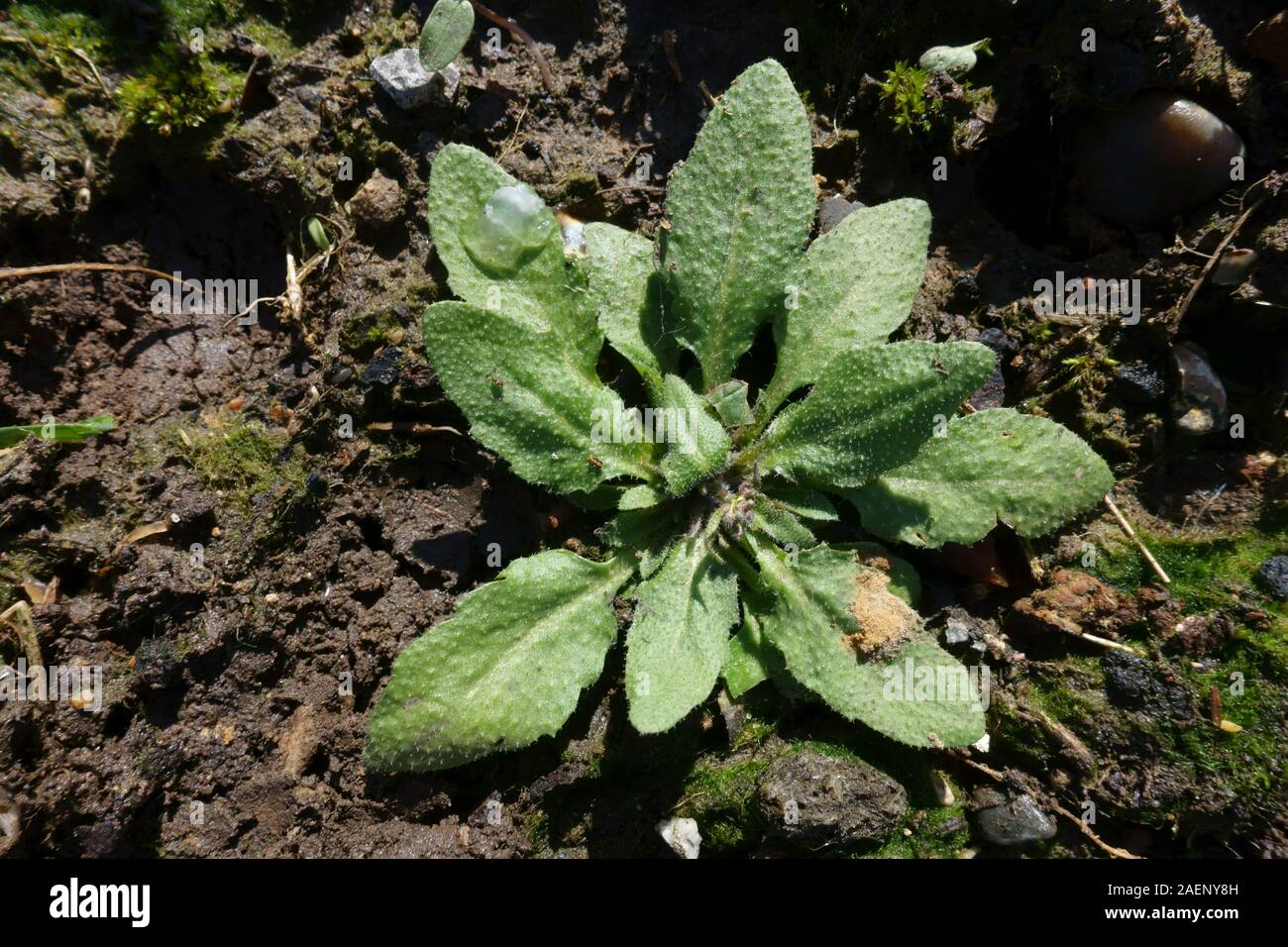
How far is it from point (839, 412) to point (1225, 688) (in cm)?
135

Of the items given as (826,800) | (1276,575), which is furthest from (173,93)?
(1276,575)

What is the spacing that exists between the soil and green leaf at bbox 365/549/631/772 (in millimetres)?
188

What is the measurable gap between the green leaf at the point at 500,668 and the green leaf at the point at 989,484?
917 millimetres

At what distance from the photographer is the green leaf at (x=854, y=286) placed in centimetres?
232

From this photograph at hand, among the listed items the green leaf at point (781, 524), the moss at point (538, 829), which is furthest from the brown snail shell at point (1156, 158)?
the moss at point (538, 829)

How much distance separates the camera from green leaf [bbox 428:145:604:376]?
2232 mm

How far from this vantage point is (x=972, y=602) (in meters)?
2.41

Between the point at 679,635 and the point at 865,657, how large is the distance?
1.77ft

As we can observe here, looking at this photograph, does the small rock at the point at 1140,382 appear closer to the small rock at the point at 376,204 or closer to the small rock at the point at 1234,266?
the small rock at the point at 1234,266

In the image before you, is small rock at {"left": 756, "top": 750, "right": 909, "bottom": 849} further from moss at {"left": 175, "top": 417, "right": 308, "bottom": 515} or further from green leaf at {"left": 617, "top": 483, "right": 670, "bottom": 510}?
moss at {"left": 175, "top": 417, "right": 308, "bottom": 515}

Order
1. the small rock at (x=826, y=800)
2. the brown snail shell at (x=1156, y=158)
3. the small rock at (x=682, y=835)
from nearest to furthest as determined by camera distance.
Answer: the small rock at (x=826, y=800)
the small rock at (x=682, y=835)
the brown snail shell at (x=1156, y=158)

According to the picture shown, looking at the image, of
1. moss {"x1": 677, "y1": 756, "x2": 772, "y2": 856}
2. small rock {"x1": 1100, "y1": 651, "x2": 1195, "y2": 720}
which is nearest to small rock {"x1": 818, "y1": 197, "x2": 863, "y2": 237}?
small rock {"x1": 1100, "y1": 651, "x2": 1195, "y2": 720}
